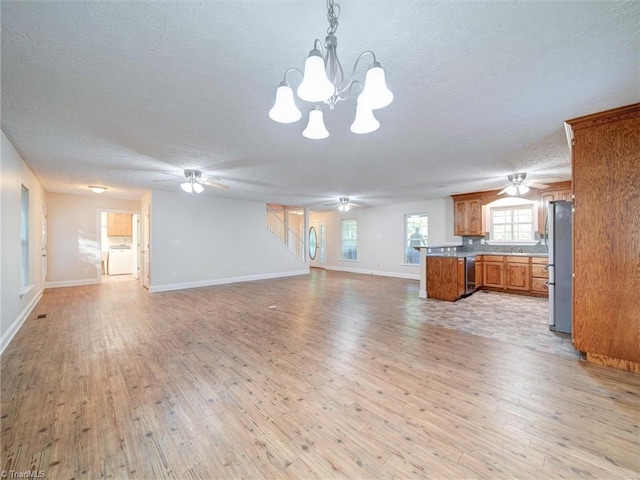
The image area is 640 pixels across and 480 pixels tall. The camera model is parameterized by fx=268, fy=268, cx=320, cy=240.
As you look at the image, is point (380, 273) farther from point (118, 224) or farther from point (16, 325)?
point (118, 224)

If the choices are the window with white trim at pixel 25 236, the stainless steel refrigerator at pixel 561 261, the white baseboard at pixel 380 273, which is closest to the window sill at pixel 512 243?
the white baseboard at pixel 380 273

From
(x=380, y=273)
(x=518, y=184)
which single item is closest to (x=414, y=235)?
(x=380, y=273)

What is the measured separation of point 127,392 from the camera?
7.34 ft

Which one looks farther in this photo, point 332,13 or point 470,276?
point 470,276

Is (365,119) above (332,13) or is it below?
below

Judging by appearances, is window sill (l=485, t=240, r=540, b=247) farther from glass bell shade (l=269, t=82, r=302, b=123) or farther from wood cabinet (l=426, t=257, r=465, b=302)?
glass bell shade (l=269, t=82, r=302, b=123)

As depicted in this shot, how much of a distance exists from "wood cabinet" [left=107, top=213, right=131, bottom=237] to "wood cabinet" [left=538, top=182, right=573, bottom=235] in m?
12.2

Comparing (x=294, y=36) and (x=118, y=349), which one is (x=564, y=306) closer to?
(x=294, y=36)

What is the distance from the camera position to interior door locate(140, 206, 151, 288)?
680 centimetres

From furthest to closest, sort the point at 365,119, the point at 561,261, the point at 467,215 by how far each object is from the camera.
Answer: the point at 467,215 < the point at 561,261 < the point at 365,119

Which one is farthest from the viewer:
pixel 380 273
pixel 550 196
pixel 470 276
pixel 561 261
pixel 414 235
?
Result: pixel 380 273

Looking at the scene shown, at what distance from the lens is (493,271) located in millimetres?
6453

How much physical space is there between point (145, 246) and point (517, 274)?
30.5ft

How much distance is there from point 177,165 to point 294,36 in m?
3.51
